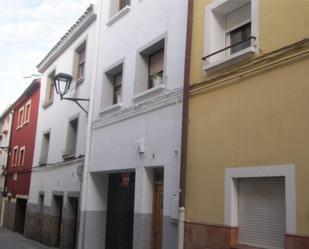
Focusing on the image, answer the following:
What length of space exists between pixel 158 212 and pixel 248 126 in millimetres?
3979

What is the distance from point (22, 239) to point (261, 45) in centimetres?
1617

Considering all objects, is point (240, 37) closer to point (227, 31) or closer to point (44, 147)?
point (227, 31)

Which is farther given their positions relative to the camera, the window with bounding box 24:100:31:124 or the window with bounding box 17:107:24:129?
the window with bounding box 17:107:24:129

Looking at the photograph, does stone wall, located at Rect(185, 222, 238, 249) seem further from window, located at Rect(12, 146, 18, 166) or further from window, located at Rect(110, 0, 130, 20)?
window, located at Rect(12, 146, 18, 166)

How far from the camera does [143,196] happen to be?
1075 cm

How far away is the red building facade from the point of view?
75.3 ft

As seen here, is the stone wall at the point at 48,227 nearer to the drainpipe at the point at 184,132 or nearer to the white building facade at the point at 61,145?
the white building facade at the point at 61,145

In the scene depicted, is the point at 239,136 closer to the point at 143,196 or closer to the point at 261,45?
the point at 261,45

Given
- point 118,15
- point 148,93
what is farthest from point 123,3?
point 148,93

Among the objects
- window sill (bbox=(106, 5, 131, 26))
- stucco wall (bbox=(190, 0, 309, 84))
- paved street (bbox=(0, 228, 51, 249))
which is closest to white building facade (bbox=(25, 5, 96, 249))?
paved street (bbox=(0, 228, 51, 249))

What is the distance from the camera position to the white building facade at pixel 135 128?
9914mm

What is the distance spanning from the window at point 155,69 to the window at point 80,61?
5.17 m

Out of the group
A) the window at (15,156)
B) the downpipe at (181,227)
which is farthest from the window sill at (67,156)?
the window at (15,156)

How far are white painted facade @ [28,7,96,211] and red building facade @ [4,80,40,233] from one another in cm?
142
